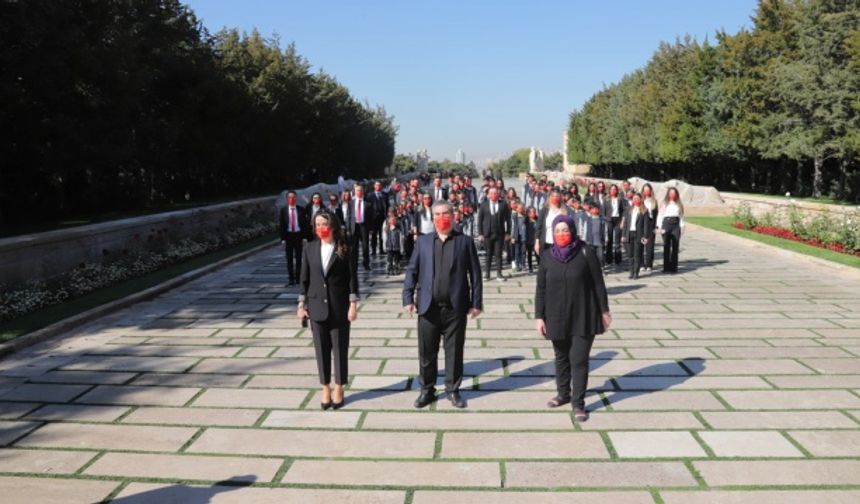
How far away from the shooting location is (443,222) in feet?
18.2

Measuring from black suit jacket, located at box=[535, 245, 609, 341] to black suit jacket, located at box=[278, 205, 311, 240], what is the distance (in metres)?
7.04

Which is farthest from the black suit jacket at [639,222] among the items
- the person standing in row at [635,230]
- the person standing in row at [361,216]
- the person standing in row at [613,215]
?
the person standing in row at [361,216]

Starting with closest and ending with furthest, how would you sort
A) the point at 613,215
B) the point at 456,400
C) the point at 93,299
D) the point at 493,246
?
the point at 456,400 → the point at 93,299 → the point at 493,246 → the point at 613,215

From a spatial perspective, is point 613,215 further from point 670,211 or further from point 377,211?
point 377,211

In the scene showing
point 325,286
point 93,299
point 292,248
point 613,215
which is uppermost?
point 613,215

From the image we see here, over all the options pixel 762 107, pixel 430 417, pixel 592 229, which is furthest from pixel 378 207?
pixel 762 107

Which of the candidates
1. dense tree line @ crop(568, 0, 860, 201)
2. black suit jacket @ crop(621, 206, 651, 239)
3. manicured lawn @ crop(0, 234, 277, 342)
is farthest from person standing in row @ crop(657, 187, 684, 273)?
dense tree line @ crop(568, 0, 860, 201)

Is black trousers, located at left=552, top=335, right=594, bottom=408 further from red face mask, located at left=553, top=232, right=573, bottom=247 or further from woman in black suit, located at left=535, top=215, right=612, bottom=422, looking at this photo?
red face mask, located at left=553, top=232, right=573, bottom=247

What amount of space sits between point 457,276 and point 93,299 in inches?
271

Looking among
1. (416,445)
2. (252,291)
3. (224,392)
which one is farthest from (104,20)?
(416,445)

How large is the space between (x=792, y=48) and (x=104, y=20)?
32.4 m

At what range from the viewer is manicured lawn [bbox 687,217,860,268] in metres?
13.5

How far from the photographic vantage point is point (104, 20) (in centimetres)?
1661

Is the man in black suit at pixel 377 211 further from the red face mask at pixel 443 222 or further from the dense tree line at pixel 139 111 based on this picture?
the red face mask at pixel 443 222
